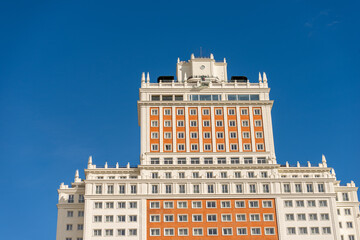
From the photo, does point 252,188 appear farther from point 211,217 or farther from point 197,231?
point 197,231

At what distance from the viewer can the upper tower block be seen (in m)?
139

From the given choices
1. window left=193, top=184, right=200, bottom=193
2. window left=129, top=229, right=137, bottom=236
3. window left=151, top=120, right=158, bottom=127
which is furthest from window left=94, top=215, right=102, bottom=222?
window left=151, top=120, right=158, bottom=127

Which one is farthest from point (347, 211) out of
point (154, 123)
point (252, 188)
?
point (154, 123)

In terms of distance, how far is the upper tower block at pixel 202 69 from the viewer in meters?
139

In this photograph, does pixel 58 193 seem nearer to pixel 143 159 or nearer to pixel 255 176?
pixel 143 159

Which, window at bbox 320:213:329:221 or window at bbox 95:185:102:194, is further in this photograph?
window at bbox 95:185:102:194

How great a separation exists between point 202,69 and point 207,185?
105 feet

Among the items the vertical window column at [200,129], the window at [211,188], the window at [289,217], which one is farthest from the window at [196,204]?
the window at [289,217]

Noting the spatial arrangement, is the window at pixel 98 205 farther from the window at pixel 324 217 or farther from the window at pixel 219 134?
the window at pixel 324 217

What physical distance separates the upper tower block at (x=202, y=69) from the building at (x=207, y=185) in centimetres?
430

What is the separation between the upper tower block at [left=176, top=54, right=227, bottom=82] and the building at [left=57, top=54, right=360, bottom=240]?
4300 millimetres

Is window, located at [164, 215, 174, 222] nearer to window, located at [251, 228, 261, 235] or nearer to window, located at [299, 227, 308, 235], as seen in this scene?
window, located at [251, 228, 261, 235]

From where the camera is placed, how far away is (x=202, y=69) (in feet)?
458

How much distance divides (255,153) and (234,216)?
15470mm
